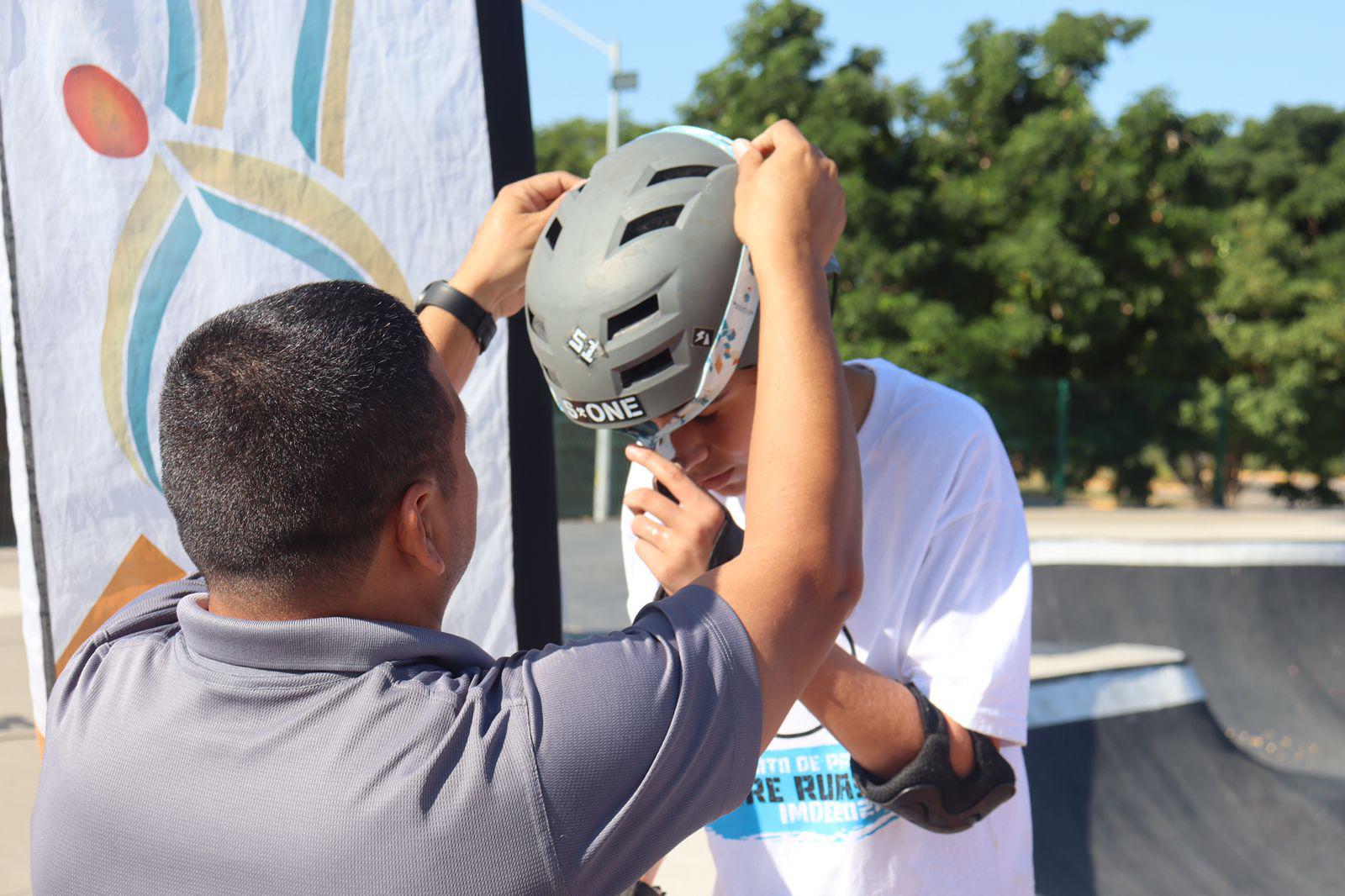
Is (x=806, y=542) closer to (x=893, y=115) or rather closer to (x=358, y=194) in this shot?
(x=358, y=194)

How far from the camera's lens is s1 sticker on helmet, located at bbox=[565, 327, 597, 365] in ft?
6.33

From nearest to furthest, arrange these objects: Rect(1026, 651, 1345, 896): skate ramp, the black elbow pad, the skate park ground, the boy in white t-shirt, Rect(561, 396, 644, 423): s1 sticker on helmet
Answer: the black elbow pad < the boy in white t-shirt < Rect(561, 396, 644, 423): s1 sticker on helmet < the skate park ground < Rect(1026, 651, 1345, 896): skate ramp

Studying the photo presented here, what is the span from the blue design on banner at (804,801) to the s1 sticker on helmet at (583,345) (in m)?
0.78

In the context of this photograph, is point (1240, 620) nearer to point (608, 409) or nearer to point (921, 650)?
point (921, 650)

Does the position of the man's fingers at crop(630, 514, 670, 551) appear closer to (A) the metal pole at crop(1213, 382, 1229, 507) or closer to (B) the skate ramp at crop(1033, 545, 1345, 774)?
(B) the skate ramp at crop(1033, 545, 1345, 774)

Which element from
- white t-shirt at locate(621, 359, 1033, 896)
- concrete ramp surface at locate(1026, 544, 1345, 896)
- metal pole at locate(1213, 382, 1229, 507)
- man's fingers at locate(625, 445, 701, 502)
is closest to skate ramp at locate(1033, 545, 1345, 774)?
concrete ramp surface at locate(1026, 544, 1345, 896)

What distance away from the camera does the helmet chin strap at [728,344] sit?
1.90 metres

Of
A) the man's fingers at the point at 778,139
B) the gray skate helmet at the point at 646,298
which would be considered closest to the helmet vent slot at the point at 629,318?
the gray skate helmet at the point at 646,298

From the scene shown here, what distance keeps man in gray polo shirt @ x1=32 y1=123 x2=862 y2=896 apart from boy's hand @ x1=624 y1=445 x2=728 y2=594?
0.15 metres

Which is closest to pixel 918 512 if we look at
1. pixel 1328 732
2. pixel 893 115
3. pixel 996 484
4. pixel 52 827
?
pixel 996 484

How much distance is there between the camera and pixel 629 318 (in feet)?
6.29

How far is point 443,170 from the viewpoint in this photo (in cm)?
299

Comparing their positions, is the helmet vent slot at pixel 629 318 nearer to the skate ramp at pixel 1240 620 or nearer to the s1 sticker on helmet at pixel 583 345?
the s1 sticker on helmet at pixel 583 345

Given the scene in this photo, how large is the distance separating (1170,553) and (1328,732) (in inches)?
95.1
